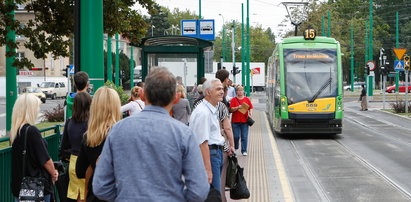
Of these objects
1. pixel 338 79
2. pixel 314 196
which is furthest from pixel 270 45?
pixel 314 196

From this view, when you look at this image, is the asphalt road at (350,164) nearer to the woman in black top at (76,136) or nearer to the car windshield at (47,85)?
the woman in black top at (76,136)

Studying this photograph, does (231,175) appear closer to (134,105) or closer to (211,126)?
(211,126)

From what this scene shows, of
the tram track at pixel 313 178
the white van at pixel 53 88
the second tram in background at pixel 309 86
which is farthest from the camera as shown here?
the white van at pixel 53 88

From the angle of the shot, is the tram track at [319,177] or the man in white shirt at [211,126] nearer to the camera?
the man in white shirt at [211,126]

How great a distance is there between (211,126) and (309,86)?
→ 1306 cm

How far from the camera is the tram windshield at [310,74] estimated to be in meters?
19.6

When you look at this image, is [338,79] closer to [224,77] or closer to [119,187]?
[224,77]

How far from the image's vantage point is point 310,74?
19.8 meters

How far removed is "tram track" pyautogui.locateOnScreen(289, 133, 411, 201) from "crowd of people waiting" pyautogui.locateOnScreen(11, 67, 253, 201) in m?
2.66

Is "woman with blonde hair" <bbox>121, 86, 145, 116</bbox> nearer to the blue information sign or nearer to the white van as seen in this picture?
the blue information sign

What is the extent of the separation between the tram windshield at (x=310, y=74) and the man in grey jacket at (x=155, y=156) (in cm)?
1606

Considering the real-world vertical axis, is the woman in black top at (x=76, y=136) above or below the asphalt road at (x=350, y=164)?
above

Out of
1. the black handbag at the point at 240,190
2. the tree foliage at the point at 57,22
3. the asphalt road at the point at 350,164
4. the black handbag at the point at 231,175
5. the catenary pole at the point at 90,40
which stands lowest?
the asphalt road at the point at 350,164

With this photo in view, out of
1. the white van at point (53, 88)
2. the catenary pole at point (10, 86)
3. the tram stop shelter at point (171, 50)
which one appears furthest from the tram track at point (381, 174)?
the white van at point (53, 88)
